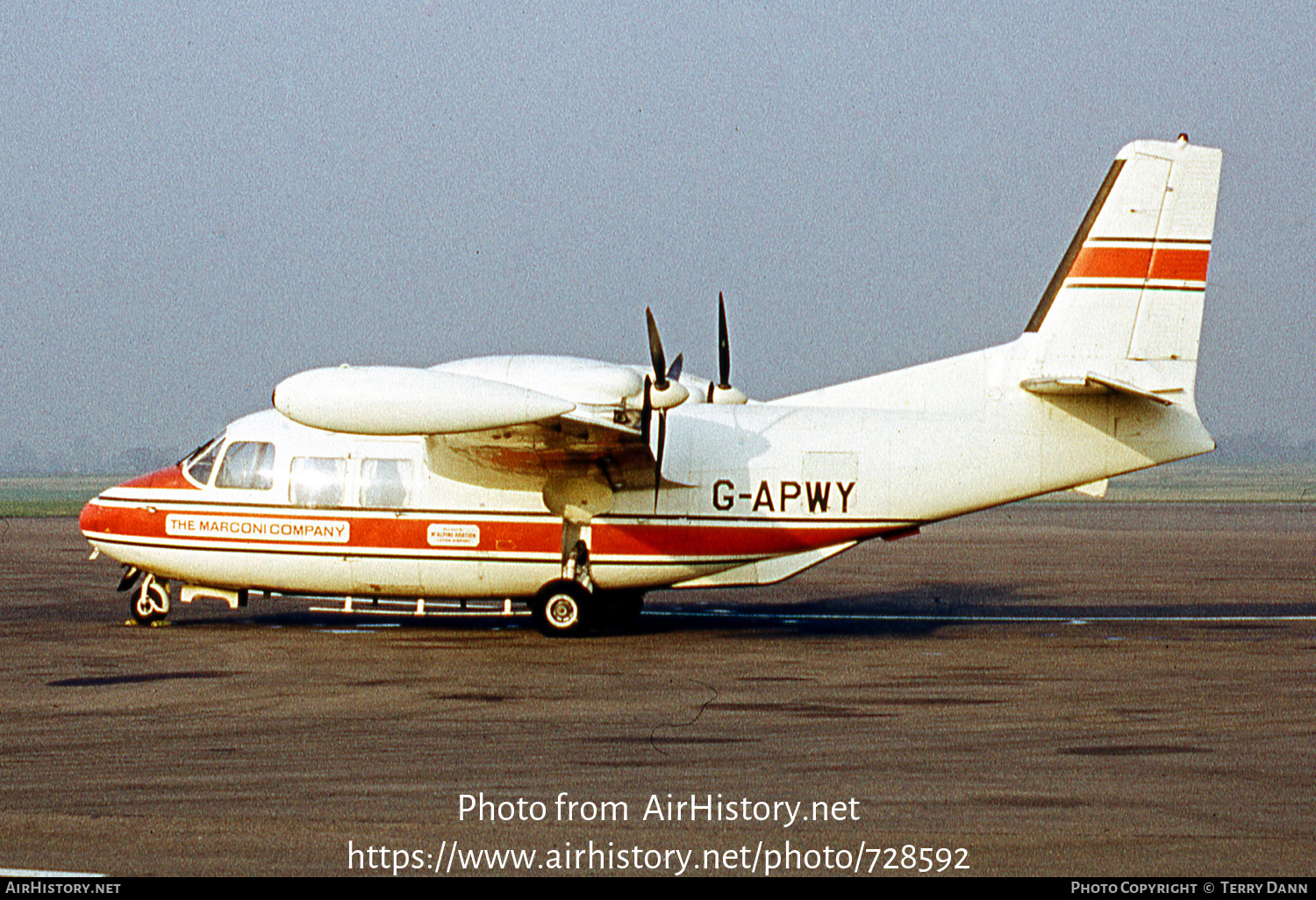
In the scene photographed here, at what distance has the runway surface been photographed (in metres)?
8.09

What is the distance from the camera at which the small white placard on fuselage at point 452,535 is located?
1891 centimetres

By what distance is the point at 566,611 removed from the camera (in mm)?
18734

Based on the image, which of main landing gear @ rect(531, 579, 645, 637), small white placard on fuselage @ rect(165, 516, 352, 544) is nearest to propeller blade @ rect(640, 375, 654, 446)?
main landing gear @ rect(531, 579, 645, 637)

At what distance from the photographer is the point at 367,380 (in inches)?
613

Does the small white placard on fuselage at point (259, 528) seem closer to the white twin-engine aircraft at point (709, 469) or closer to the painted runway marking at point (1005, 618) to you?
the white twin-engine aircraft at point (709, 469)

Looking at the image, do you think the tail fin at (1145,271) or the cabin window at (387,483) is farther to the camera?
the cabin window at (387,483)

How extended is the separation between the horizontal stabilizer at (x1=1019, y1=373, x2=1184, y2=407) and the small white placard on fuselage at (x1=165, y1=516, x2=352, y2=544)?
9.97 metres

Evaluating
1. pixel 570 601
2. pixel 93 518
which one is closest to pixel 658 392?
pixel 570 601

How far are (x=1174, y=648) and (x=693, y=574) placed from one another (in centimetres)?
664

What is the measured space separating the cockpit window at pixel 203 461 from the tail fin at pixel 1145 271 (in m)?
12.3

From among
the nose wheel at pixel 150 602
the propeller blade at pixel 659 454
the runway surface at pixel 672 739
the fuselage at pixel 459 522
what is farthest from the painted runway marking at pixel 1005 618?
the nose wheel at pixel 150 602

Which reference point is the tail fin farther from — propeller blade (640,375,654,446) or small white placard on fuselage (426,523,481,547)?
small white placard on fuselage (426,523,481,547)
